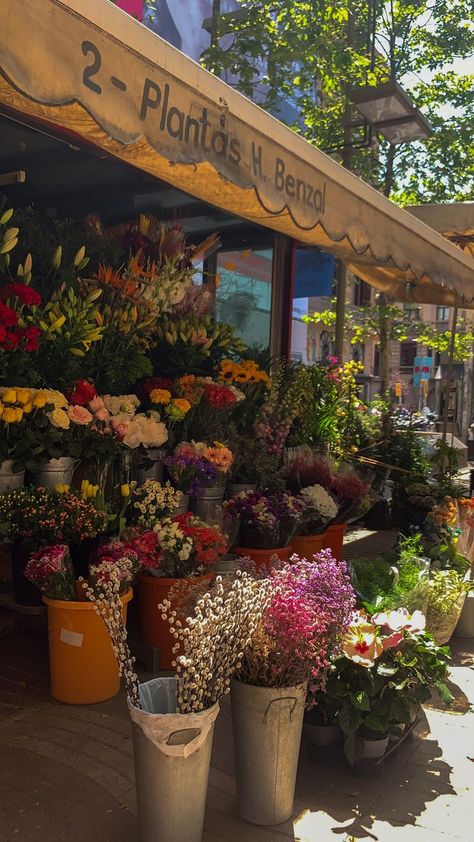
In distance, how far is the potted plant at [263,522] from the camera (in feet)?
13.7

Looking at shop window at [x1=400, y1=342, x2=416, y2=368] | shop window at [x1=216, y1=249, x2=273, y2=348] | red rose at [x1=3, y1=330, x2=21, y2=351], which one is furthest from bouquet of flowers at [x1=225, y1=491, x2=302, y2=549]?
shop window at [x1=400, y1=342, x2=416, y2=368]

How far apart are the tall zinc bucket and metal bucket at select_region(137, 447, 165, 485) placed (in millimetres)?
2025

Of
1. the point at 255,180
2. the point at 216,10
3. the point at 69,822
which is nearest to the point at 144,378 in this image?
the point at 255,180

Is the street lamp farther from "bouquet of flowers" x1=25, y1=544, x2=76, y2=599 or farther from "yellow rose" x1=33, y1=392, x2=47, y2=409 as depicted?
"bouquet of flowers" x1=25, y1=544, x2=76, y2=599

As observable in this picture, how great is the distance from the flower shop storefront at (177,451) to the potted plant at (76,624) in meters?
0.01

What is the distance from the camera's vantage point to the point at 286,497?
4.37 meters

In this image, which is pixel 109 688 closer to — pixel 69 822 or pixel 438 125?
pixel 69 822

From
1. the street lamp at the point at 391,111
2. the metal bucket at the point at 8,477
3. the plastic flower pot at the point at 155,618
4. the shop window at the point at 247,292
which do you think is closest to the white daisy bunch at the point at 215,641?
the plastic flower pot at the point at 155,618

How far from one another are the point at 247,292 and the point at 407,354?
141ft

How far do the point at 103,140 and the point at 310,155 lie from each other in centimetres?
131

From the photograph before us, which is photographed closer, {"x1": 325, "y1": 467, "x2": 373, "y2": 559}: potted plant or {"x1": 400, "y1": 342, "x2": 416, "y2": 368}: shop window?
{"x1": 325, "y1": 467, "x2": 373, "y2": 559}: potted plant

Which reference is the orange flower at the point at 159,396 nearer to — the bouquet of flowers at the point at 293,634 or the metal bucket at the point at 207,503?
the metal bucket at the point at 207,503

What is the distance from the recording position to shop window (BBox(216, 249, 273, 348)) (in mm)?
6656

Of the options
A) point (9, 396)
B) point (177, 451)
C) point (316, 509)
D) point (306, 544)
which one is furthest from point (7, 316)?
point (306, 544)
